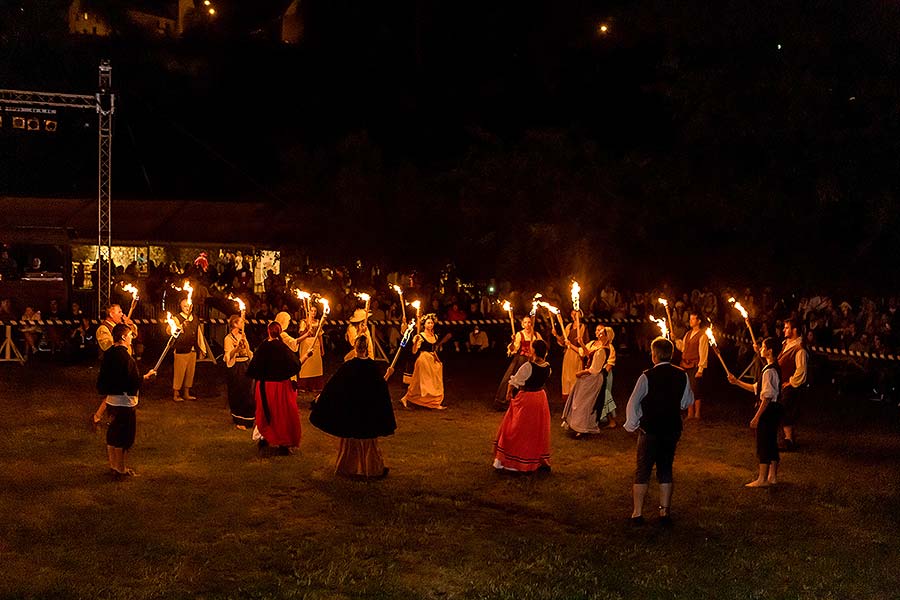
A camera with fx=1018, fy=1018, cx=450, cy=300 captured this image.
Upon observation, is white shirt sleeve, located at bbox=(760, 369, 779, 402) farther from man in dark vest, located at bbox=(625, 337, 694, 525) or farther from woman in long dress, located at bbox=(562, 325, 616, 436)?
woman in long dress, located at bbox=(562, 325, 616, 436)

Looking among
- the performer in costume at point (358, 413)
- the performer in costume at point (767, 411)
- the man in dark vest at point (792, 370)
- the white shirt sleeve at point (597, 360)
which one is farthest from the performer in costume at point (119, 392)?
the man in dark vest at point (792, 370)

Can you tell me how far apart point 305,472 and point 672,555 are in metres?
4.44

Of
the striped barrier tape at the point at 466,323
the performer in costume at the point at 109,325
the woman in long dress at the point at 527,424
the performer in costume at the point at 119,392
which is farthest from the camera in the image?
the striped barrier tape at the point at 466,323

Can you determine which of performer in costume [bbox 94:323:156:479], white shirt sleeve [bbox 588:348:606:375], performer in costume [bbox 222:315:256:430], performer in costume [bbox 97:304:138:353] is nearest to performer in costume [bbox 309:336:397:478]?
performer in costume [bbox 94:323:156:479]

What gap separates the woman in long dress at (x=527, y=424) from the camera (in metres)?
11.4

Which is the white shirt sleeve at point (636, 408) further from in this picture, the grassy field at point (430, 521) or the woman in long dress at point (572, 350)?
the woman in long dress at point (572, 350)

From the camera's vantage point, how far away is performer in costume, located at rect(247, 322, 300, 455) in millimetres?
12180

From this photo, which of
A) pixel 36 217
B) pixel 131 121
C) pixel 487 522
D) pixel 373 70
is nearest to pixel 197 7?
pixel 373 70

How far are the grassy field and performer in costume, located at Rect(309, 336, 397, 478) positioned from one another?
314mm

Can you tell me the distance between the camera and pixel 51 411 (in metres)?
15.0

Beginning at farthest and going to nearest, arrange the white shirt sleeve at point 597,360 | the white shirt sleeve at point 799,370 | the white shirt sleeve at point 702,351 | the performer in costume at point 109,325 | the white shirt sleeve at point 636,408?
the white shirt sleeve at point 702,351, the white shirt sleeve at point 597,360, the performer in costume at point 109,325, the white shirt sleeve at point 799,370, the white shirt sleeve at point 636,408

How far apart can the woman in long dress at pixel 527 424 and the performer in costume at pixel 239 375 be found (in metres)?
3.90

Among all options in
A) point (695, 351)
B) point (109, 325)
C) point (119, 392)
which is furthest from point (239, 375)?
point (695, 351)

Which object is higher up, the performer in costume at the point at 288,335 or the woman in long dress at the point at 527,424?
the performer in costume at the point at 288,335
